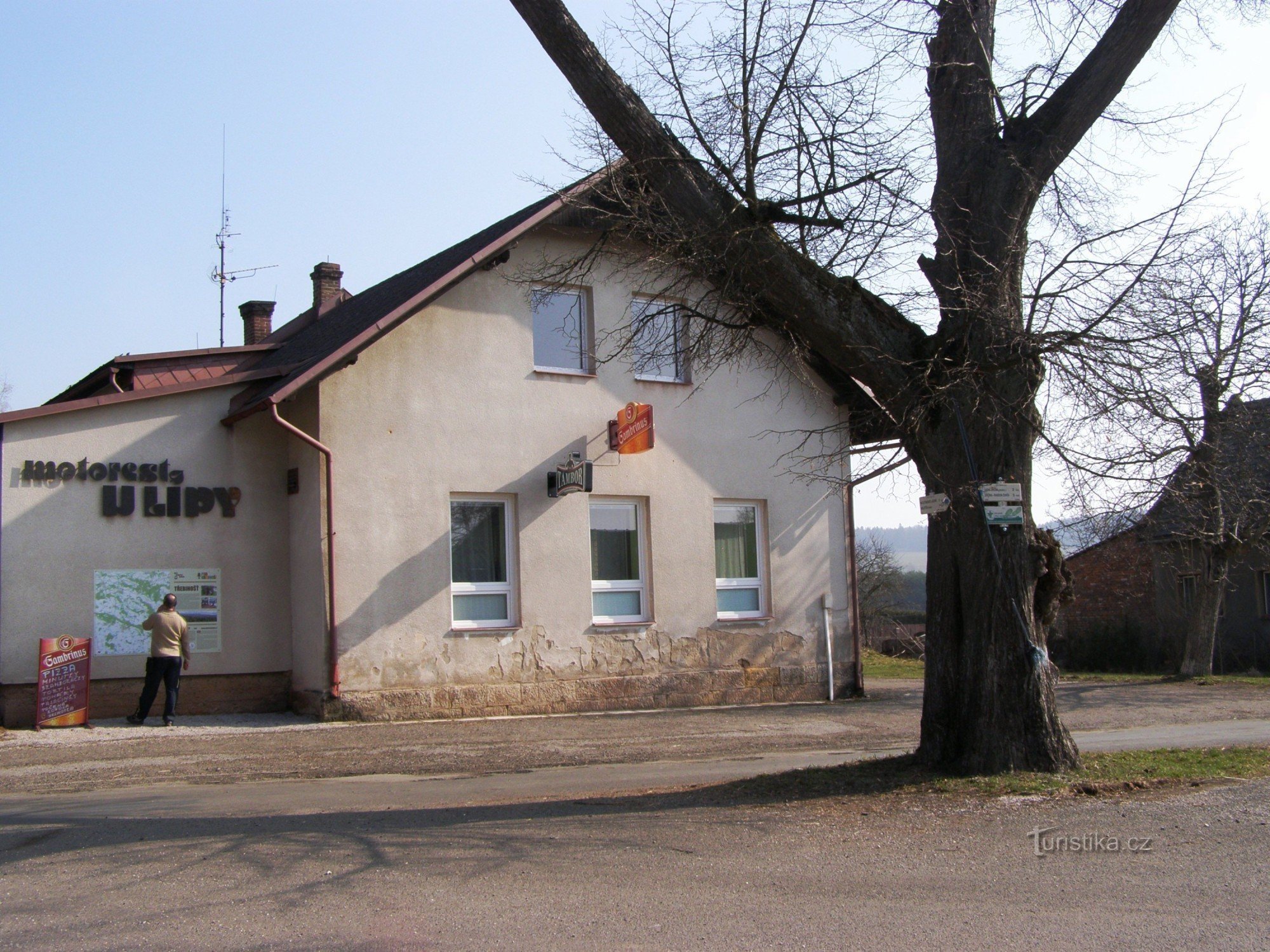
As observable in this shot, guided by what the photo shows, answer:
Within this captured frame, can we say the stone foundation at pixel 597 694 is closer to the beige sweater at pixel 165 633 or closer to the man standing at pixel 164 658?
the man standing at pixel 164 658

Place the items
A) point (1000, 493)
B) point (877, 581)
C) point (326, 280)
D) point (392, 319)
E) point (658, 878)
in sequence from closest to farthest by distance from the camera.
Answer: point (658, 878) → point (1000, 493) → point (392, 319) → point (326, 280) → point (877, 581)

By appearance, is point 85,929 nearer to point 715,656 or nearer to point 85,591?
point 85,591

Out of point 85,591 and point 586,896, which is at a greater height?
point 85,591

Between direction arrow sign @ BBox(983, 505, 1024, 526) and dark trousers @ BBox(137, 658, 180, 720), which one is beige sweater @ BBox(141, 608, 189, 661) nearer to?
dark trousers @ BBox(137, 658, 180, 720)

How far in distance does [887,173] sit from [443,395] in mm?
7311

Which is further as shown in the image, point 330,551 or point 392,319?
point 392,319

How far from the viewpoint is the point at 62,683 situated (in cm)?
1227

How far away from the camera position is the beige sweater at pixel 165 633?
1254 cm

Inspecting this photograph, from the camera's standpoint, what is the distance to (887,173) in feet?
27.7

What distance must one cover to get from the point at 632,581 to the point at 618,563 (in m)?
0.32

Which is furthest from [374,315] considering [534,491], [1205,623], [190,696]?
[1205,623]

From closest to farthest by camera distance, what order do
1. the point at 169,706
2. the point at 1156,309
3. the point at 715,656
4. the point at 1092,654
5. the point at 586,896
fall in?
1. the point at 586,896
2. the point at 1156,309
3. the point at 169,706
4. the point at 715,656
5. the point at 1092,654

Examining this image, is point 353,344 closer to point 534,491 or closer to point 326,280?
point 534,491

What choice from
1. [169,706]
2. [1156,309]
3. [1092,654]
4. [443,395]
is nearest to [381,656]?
[169,706]
